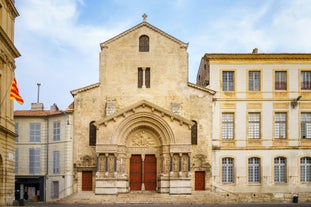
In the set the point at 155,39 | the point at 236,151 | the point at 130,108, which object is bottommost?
the point at 236,151

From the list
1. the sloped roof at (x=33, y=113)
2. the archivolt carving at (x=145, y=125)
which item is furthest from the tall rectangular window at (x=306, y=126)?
the sloped roof at (x=33, y=113)

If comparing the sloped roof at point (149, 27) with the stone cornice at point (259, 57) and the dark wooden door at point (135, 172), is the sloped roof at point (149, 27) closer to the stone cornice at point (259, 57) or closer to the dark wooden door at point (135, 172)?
the stone cornice at point (259, 57)

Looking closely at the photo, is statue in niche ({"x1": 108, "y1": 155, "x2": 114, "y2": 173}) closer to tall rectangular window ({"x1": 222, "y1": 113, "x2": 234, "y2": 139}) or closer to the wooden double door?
the wooden double door

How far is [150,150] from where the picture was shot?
42.9 metres

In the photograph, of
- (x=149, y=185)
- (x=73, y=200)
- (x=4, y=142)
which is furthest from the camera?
(x=149, y=185)

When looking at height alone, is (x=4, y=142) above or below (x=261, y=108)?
below

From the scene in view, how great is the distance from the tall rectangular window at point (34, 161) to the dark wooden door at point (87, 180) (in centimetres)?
608

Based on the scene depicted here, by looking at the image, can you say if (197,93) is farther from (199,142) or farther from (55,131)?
(55,131)

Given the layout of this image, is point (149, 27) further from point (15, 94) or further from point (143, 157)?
point (15, 94)

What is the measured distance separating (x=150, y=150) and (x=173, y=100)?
4.46 meters

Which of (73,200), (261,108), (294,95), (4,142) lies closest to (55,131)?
(73,200)

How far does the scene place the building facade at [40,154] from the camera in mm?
44688

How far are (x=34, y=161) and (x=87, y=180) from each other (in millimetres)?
6741

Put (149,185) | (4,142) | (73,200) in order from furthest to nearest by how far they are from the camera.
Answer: (149,185) → (73,200) → (4,142)
